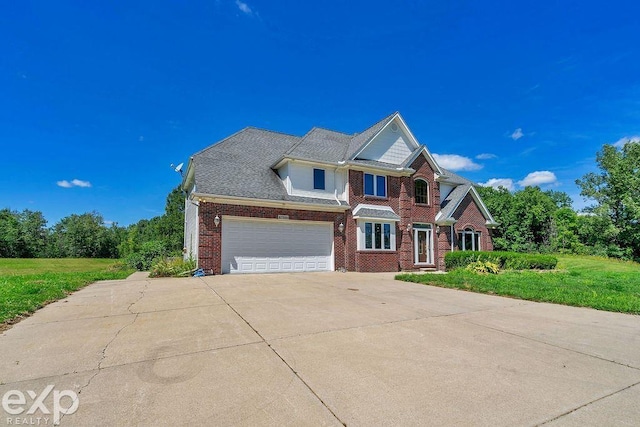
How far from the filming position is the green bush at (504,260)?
51.1 ft

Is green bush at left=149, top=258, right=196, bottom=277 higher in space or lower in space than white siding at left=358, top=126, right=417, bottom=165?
lower

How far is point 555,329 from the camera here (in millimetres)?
4973

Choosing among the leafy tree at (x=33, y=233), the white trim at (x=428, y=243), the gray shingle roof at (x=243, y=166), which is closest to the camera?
the gray shingle roof at (x=243, y=166)

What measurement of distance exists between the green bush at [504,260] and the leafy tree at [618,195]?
17264mm

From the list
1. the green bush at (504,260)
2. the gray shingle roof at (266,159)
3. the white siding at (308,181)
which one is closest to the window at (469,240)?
the gray shingle roof at (266,159)

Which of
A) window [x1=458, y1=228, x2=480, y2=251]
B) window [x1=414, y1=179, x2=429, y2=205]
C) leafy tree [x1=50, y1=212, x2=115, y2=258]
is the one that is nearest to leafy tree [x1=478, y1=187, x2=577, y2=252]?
window [x1=458, y1=228, x2=480, y2=251]

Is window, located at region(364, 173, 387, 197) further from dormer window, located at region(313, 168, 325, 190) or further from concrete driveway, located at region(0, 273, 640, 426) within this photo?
concrete driveway, located at region(0, 273, 640, 426)

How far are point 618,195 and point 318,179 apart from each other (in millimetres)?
30043

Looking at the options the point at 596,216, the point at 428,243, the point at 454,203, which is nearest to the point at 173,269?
the point at 428,243

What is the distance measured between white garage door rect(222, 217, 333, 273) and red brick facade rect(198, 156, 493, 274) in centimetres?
37

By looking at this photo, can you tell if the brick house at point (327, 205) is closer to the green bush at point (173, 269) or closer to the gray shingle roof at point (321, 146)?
the gray shingle roof at point (321, 146)

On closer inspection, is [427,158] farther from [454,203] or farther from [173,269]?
[173,269]

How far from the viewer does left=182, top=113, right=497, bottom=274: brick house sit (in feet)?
44.0

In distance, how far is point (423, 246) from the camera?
18469 millimetres
